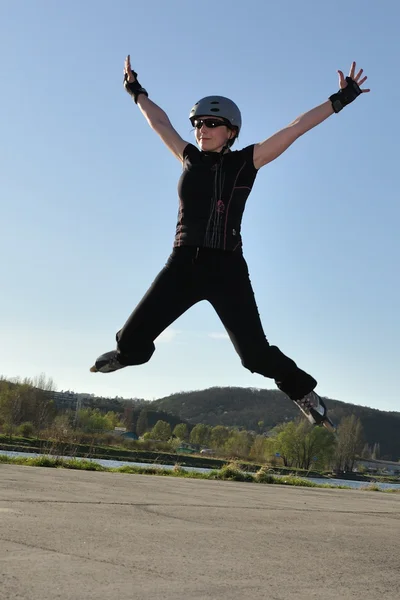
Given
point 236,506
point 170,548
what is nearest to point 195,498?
point 236,506

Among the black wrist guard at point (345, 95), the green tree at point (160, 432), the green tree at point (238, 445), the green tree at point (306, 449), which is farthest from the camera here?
the green tree at point (160, 432)

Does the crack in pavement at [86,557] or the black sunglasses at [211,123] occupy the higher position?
the black sunglasses at [211,123]

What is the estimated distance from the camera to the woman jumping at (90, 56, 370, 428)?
16.1 feet

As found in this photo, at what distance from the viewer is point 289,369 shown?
5312 mm

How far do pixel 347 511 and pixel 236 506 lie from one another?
136 cm

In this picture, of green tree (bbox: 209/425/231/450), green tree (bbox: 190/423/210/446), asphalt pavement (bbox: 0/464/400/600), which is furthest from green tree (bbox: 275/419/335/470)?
asphalt pavement (bbox: 0/464/400/600)

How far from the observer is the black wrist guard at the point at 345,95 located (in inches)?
213

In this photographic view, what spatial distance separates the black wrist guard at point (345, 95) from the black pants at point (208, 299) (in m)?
1.43

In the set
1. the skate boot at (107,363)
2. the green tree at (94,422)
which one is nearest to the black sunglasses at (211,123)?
→ the skate boot at (107,363)

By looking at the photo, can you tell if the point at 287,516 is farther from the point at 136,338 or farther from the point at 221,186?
the point at 221,186

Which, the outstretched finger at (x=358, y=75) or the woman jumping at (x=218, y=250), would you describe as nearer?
the woman jumping at (x=218, y=250)

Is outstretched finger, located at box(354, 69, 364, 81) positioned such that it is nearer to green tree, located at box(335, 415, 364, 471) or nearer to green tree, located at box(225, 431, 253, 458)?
green tree, located at box(335, 415, 364, 471)

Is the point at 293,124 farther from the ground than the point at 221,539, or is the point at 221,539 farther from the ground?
the point at 293,124

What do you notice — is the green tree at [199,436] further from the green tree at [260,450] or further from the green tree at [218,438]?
the green tree at [260,450]
